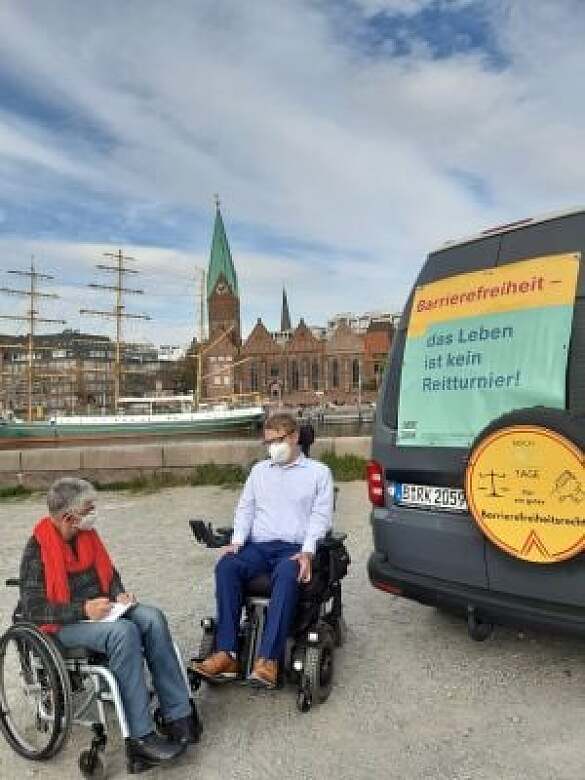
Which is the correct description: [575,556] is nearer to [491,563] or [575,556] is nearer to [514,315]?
[491,563]

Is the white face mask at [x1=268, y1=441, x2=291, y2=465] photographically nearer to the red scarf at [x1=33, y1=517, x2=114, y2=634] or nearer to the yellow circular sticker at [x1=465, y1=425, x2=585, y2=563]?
the yellow circular sticker at [x1=465, y1=425, x2=585, y2=563]

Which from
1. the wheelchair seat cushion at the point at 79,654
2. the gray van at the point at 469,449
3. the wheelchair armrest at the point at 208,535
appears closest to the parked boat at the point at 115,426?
the wheelchair armrest at the point at 208,535

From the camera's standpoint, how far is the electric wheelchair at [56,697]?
9.59ft

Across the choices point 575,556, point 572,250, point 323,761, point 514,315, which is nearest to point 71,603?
point 323,761

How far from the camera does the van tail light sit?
4184 millimetres

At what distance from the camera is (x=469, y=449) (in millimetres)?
3598

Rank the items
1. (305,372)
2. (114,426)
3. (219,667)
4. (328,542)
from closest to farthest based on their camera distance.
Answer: (219,667), (328,542), (114,426), (305,372)

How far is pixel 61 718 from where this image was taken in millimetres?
2957

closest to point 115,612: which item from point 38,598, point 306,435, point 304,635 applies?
point 38,598

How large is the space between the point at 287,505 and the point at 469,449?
1178 mm

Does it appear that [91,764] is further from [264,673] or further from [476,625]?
[476,625]

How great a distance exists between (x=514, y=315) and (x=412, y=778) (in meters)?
2.20

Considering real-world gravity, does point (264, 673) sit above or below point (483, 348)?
below

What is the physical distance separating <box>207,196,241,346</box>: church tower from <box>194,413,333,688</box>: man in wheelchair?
401 ft
